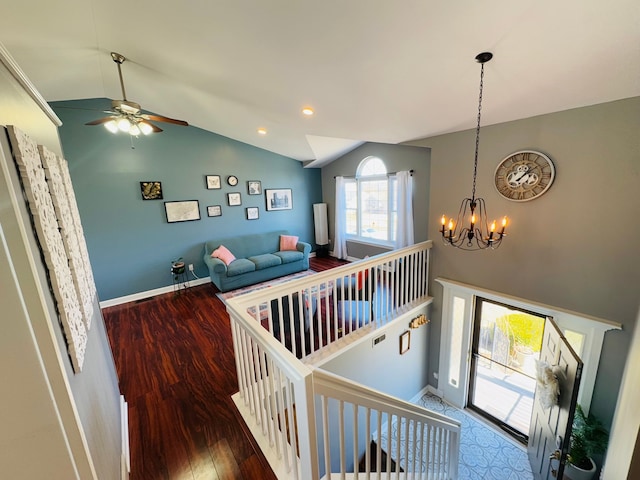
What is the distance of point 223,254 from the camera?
16.7 ft

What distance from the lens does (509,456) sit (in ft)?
10.2

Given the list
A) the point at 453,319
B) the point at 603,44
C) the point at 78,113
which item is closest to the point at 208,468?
the point at 453,319

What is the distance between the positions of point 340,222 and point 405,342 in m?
3.86

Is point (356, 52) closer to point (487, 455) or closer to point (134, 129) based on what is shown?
point (134, 129)

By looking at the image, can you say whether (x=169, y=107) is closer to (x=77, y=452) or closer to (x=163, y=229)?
(x=163, y=229)

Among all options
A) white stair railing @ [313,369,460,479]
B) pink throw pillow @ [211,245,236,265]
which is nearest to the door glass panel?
white stair railing @ [313,369,460,479]

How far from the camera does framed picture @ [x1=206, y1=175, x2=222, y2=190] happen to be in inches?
209

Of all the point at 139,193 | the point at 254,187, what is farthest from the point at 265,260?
the point at 139,193

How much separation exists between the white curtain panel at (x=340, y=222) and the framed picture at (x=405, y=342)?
3.59 m

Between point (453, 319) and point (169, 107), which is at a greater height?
point (169, 107)

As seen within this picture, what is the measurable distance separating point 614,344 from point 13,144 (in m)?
4.37

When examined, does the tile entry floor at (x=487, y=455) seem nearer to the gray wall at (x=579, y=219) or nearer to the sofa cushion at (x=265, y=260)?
the gray wall at (x=579, y=219)

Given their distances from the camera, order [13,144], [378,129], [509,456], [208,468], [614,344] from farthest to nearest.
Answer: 1. [378,129]
2. [509,456]
3. [614,344]
4. [208,468]
5. [13,144]

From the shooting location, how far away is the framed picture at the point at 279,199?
248 inches
